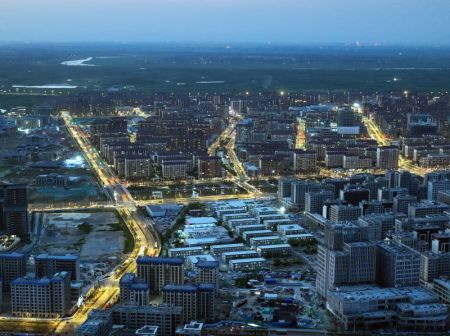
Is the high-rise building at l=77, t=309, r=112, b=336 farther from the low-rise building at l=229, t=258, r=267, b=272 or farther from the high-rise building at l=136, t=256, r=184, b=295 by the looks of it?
the low-rise building at l=229, t=258, r=267, b=272

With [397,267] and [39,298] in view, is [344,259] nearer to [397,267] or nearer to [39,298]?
[397,267]

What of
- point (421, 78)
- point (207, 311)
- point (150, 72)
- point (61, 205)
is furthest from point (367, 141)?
point (150, 72)

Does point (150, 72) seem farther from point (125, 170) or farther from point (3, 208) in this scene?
point (3, 208)

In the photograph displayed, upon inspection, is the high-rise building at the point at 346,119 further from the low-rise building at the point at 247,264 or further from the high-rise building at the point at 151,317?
the high-rise building at the point at 151,317

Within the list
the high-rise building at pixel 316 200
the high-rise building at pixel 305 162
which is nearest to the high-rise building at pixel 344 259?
the high-rise building at pixel 316 200

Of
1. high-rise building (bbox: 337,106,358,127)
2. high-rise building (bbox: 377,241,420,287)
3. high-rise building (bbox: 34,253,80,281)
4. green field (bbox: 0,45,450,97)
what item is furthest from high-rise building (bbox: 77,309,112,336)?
green field (bbox: 0,45,450,97)

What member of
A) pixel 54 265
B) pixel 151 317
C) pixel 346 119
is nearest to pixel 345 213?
pixel 54 265
